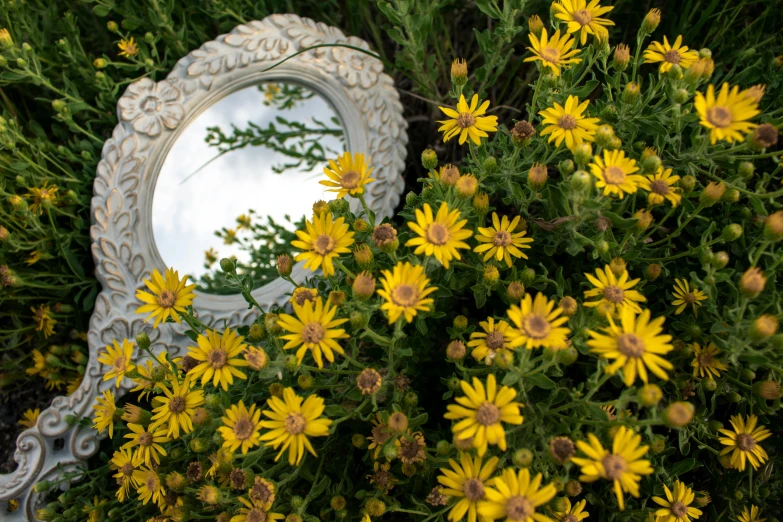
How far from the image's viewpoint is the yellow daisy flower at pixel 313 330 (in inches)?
45.3

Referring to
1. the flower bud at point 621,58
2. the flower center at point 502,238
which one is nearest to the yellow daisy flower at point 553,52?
the flower bud at point 621,58

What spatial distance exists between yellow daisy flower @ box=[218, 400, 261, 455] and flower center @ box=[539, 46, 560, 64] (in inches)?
44.1

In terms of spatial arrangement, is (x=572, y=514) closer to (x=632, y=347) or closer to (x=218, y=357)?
(x=632, y=347)

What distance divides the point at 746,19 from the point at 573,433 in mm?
1745

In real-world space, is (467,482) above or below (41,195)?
below

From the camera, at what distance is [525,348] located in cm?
108

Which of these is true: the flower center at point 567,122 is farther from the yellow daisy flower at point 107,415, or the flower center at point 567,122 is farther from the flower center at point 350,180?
the yellow daisy flower at point 107,415

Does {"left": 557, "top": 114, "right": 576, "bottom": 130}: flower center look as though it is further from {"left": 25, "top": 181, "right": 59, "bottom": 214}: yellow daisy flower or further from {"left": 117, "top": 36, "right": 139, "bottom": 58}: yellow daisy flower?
{"left": 25, "top": 181, "right": 59, "bottom": 214}: yellow daisy flower

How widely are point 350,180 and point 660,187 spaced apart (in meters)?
0.74

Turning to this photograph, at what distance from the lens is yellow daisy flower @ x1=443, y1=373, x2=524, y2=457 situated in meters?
1.02

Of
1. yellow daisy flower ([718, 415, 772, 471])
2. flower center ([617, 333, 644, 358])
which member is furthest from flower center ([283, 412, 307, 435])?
yellow daisy flower ([718, 415, 772, 471])

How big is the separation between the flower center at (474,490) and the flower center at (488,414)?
15 centimetres

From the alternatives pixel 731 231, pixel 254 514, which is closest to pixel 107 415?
pixel 254 514

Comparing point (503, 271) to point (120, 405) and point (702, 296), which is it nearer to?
point (702, 296)
